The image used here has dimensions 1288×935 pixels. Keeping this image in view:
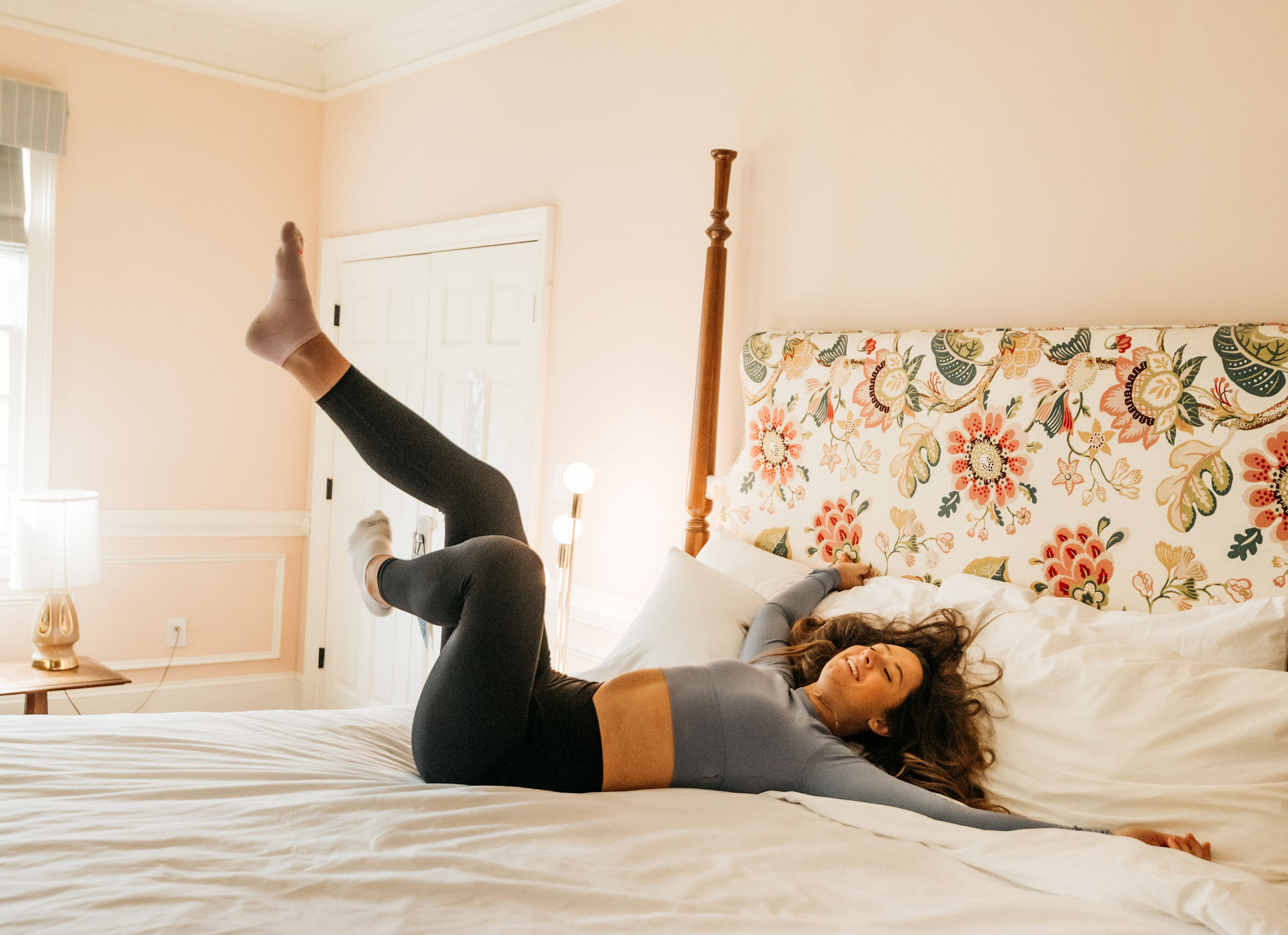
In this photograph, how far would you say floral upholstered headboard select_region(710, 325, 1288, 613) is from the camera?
1552 mm

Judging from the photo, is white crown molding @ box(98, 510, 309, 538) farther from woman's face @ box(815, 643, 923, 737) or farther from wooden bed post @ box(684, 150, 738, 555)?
woman's face @ box(815, 643, 923, 737)

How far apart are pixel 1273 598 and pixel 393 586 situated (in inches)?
53.7

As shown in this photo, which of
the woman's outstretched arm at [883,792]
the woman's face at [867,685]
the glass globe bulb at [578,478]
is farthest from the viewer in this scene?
the glass globe bulb at [578,478]

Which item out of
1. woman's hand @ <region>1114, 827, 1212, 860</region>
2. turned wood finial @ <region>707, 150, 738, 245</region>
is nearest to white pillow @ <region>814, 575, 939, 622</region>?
woman's hand @ <region>1114, 827, 1212, 860</region>

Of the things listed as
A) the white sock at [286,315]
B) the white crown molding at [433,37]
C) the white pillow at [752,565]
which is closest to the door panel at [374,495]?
the white crown molding at [433,37]

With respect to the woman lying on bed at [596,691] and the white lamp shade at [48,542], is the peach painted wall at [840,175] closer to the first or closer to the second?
the woman lying on bed at [596,691]

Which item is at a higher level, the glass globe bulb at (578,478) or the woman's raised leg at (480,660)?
the glass globe bulb at (578,478)

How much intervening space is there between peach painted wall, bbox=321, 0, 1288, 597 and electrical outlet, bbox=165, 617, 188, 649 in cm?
182

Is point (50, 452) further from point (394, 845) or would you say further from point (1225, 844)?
point (1225, 844)

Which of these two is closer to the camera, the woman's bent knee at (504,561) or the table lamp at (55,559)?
the woman's bent knee at (504,561)

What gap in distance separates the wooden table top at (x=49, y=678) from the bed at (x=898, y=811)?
5.32 feet

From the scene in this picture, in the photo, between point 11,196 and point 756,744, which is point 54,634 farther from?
point 756,744

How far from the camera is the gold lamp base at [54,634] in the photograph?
3273 mm

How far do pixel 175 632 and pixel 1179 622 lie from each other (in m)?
3.60
